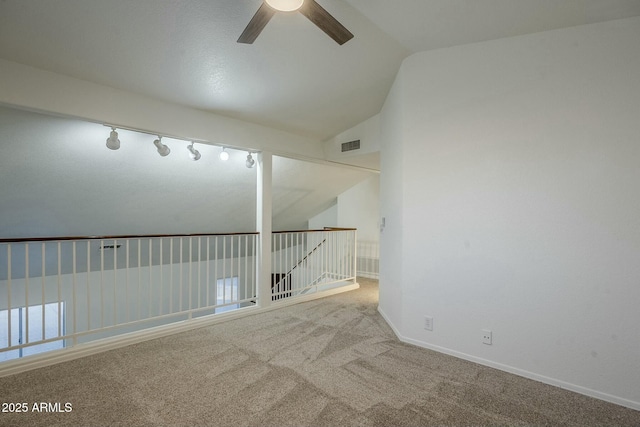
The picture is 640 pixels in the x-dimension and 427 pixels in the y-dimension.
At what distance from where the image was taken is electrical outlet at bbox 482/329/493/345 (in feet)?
8.32

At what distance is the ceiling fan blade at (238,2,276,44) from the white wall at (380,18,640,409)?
1.65 m

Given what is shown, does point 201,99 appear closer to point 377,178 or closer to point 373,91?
point 373,91

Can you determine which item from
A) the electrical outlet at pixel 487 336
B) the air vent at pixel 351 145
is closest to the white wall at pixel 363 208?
the air vent at pixel 351 145

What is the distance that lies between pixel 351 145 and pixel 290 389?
3.32 m

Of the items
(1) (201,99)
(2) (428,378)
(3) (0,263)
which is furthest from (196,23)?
(3) (0,263)

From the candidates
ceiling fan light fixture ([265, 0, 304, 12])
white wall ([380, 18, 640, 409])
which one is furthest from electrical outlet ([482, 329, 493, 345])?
ceiling fan light fixture ([265, 0, 304, 12])

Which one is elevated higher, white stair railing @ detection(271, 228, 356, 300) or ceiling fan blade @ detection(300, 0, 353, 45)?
ceiling fan blade @ detection(300, 0, 353, 45)

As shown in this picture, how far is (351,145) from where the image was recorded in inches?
177

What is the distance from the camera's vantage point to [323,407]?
1972 millimetres

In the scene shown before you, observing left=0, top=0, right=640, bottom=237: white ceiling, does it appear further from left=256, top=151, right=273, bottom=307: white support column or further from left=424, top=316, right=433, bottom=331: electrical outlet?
left=424, top=316, right=433, bottom=331: electrical outlet

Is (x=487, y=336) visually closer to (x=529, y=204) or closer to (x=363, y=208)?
(x=529, y=204)

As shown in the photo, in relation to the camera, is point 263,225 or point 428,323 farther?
point 263,225

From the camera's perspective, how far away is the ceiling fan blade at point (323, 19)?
1659 mm

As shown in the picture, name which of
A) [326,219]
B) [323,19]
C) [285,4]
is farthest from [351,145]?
[326,219]
